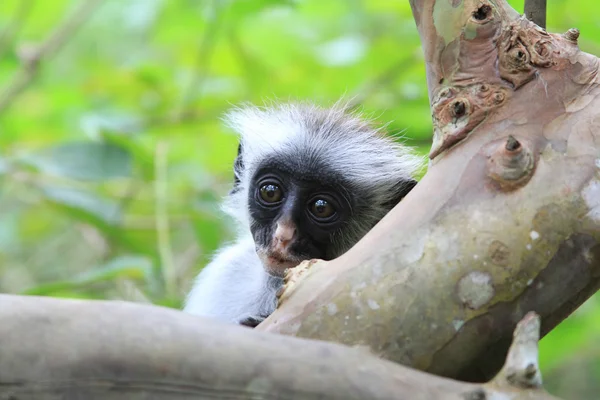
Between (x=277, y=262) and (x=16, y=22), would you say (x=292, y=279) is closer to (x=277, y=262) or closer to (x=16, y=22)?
(x=277, y=262)

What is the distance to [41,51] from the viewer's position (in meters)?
5.61

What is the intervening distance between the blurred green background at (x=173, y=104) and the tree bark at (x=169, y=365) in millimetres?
2787

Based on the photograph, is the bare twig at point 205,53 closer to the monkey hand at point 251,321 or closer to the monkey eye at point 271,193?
the monkey eye at point 271,193

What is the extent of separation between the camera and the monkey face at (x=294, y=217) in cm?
355

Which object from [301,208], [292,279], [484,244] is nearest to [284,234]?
[301,208]

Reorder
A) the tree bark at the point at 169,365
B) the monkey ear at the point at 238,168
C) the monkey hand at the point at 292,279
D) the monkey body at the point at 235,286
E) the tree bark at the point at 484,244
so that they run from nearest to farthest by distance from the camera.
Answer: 1. the tree bark at the point at 169,365
2. the tree bark at the point at 484,244
3. the monkey hand at the point at 292,279
4. the monkey body at the point at 235,286
5. the monkey ear at the point at 238,168

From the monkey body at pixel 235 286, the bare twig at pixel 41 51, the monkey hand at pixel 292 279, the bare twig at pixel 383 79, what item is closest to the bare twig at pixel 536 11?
the monkey hand at pixel 292 279

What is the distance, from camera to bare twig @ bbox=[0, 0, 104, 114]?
5.60 m

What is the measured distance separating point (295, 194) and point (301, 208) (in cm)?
9

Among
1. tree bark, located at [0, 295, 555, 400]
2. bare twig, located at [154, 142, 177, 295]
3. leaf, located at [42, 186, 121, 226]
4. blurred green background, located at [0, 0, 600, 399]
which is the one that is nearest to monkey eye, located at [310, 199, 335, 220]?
blurred green background, located at [0, 0, 600, 399]

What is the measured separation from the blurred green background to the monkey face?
33.6 inches

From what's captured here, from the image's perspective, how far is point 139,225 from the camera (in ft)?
20.3

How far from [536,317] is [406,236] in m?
0.41

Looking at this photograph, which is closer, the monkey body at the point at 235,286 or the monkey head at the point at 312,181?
the monkey head at the point at 312,181
